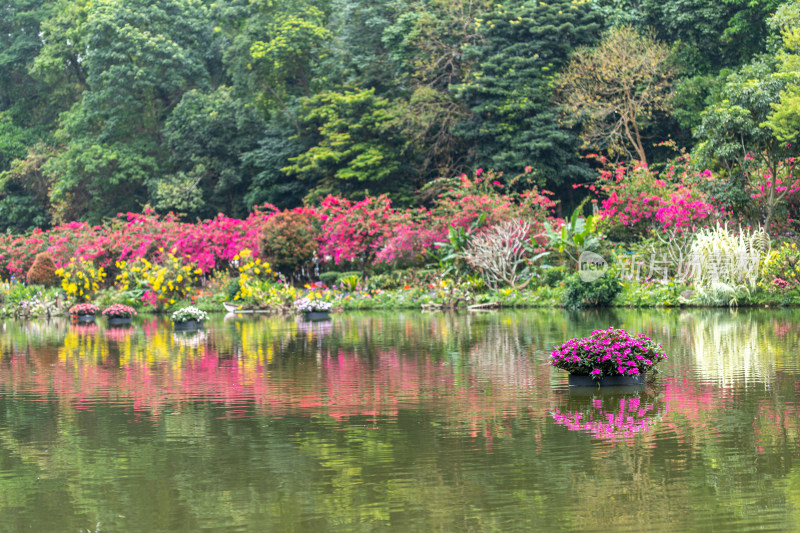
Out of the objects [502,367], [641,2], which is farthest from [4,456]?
[641,2]

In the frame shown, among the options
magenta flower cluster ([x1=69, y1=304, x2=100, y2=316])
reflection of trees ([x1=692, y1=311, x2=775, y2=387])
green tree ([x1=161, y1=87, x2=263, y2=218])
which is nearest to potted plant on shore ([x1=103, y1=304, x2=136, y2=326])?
magenta flower cluster ([x1=69, y1=304, x2=100, y2=316])

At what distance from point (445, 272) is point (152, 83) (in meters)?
23.0

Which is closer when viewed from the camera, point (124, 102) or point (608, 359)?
point (608, 359)

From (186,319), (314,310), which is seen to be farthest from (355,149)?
(186,319)

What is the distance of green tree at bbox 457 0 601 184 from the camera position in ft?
113

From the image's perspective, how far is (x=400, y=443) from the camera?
767 centimetres

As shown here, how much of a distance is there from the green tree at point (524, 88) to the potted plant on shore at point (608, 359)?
78.9ft

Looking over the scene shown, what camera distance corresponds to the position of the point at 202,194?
4278 centimetres

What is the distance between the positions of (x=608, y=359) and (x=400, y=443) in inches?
128

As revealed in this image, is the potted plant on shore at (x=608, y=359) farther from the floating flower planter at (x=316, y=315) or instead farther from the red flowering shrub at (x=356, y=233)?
the red flowering shrub at (x=356, y=233)

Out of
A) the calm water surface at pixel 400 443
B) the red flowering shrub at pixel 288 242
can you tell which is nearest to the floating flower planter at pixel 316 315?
the red flowering shrub at pixel 288 242

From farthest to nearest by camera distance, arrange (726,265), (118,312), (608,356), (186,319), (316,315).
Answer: (118,312) < (316,315) < (726,265) < (186,319) < (608,356)

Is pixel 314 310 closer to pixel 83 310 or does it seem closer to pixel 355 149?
pixel 83 310

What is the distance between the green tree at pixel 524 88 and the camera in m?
34.6
